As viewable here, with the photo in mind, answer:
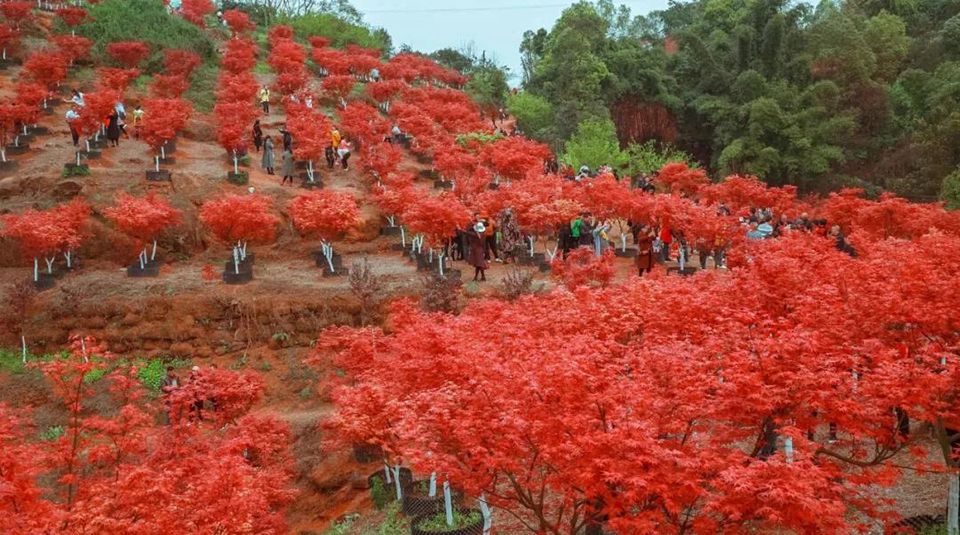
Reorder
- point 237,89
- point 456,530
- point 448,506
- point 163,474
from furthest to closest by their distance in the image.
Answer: point 237,89 < point 448,506 < point 456,530 < point 163,474

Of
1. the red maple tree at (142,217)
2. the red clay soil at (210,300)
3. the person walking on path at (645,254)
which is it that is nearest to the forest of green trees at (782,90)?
the person walking on path at (645,254)

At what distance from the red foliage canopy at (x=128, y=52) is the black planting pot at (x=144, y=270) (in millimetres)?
18755

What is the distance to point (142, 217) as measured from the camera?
2183cm

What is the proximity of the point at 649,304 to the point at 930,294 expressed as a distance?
12.8 feet

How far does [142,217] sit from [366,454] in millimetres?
10361

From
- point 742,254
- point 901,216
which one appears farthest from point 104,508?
point 901,216

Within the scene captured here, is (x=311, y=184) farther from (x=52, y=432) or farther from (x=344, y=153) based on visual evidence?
(x=52, y=432)

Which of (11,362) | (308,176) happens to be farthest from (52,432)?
(308,176)

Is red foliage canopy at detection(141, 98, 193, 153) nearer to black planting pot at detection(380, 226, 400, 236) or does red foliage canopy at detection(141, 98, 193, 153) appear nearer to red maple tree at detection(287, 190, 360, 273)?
red maple tree at detection(287, 190, 360, 273)

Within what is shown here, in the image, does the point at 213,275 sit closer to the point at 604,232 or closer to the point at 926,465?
the point at 604,232

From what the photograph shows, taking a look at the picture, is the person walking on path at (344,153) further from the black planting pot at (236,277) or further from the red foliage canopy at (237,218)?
the black planting pot at (236,277)

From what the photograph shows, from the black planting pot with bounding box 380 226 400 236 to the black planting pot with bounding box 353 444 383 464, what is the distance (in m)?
11.8

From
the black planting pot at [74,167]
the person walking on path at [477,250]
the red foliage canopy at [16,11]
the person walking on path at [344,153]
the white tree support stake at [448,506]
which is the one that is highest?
the red foliage canopy at [16,11]

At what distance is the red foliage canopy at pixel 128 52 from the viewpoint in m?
37.7
